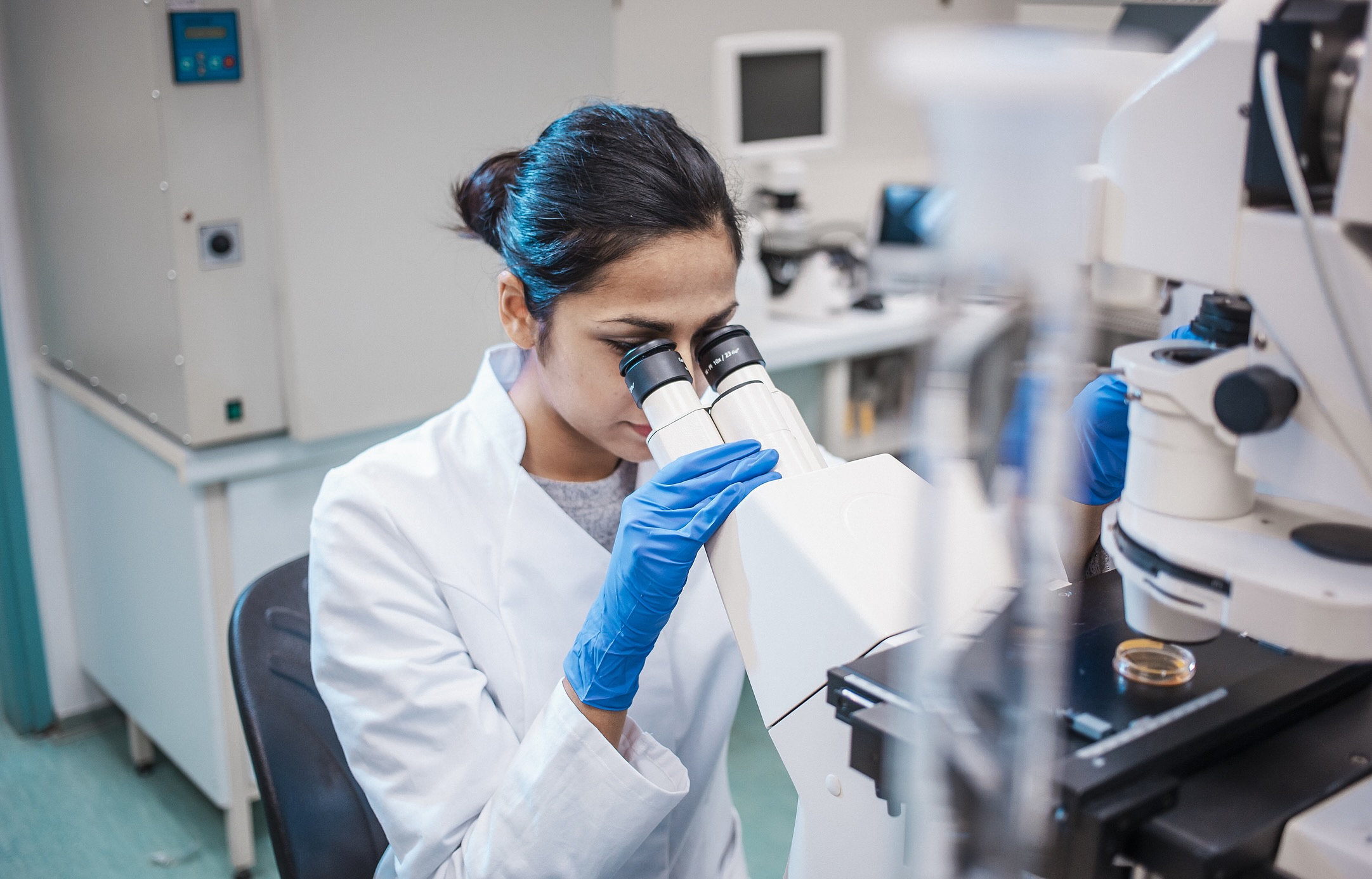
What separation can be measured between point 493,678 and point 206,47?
1149mm

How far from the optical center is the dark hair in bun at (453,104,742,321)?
3.57ft

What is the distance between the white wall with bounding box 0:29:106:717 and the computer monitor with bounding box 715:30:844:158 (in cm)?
143

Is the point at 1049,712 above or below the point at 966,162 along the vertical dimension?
below

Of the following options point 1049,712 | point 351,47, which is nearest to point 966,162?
point 1049,712

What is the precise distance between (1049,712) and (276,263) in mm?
1583

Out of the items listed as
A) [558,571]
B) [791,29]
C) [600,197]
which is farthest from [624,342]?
[791,29]

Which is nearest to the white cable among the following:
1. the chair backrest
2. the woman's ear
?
the woman's ear

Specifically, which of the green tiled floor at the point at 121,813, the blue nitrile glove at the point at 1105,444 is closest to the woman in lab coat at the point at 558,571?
the blue nitrile glove at the point at 1105,444

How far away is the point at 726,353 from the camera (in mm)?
1036

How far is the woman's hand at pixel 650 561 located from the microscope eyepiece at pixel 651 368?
2.6 inches

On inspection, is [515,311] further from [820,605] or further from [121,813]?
[121,813]

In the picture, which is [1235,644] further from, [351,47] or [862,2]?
[862,2]

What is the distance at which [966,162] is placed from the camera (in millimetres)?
439

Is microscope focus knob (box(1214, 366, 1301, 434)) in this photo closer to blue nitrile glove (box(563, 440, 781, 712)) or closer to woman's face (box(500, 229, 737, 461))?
blue nitrile glove (box(563, 440, 781, 712))
